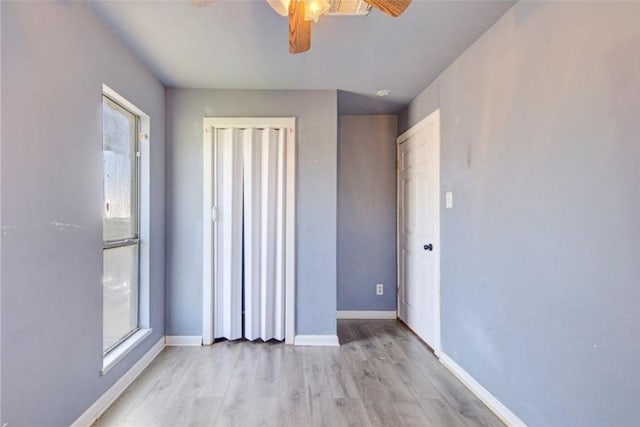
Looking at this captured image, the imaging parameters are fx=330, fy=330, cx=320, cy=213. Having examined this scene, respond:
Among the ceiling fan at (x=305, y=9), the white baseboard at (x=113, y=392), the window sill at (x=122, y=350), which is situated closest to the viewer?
the ceiling fan at (x=305, y=9)

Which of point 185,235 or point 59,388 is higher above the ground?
point 185,235

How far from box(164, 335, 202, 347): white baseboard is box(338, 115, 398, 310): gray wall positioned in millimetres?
1563

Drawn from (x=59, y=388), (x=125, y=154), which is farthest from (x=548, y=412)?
(x=125, y=154)

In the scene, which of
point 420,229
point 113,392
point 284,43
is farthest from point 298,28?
point 113,392

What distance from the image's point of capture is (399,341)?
3088 mm

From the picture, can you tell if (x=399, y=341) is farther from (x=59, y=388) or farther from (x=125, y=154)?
(x=125, y=154)

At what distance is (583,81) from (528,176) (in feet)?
1.58

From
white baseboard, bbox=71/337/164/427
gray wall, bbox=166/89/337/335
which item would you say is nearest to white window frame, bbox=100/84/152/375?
white baseboard, bbox=71/337/164/427

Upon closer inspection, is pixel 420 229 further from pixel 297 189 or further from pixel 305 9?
pixel 305 9

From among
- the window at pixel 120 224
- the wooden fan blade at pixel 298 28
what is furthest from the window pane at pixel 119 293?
the wooden fan blade at pixel 298 28

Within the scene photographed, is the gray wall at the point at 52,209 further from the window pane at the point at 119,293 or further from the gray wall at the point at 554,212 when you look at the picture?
the gray wall at the point at 554,212

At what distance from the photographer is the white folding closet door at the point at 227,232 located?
2963mm

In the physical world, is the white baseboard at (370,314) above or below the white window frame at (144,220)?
below

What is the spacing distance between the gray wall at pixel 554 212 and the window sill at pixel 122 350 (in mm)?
2305
